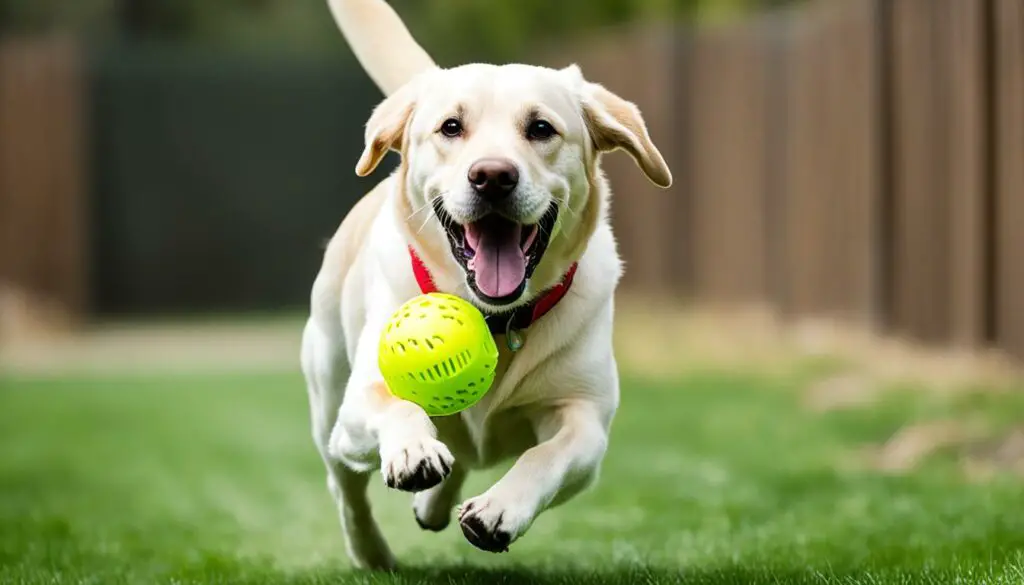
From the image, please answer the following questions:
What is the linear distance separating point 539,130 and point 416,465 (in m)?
1.06

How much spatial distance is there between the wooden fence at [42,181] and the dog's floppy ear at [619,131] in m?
14.7

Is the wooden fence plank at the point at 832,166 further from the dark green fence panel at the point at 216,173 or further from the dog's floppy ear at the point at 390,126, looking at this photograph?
the dark green fence panel at the point at 216,173

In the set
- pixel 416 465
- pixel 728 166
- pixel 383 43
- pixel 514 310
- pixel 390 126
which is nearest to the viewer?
pixel 416 465

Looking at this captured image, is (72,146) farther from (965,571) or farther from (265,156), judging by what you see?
(965,571)

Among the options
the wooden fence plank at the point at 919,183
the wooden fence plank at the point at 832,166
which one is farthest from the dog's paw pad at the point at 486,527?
the wooden fence plank at the point at 832,166

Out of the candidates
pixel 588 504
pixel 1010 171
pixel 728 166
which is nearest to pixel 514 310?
pixel 588 504

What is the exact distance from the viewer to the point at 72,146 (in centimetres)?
1942

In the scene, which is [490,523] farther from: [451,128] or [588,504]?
[588,504]

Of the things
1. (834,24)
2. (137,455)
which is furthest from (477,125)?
(834,24)

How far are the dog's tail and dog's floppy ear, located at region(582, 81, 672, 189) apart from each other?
0.94 m

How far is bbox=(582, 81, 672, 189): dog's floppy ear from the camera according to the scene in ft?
14.5

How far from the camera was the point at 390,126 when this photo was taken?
14.8 feet

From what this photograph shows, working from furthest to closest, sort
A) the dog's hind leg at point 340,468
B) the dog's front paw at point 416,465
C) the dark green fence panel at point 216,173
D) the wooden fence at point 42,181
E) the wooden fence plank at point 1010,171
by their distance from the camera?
1. the dark green fence panel at point 216,173
2. the wooden fence at point 42,181
3. the wooden fence plank at point 1010,171
4. the dog's hind leg at point 340,468
5. the dog's front paw at point 416,465

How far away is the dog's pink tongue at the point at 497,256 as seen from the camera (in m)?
4.12
